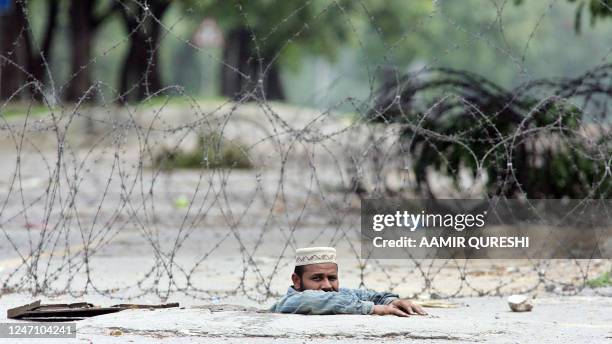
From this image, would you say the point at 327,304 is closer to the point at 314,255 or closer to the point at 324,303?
the point at 324,303

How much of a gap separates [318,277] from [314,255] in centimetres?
13

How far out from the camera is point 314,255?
8625 mm

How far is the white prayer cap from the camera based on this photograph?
28.2 ft

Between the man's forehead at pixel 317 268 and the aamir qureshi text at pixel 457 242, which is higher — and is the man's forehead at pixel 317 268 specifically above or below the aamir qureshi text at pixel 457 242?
below

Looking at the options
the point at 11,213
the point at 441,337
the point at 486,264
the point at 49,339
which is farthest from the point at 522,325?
the point at 11,213

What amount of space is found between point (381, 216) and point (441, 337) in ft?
20.7

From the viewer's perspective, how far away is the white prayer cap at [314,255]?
28.2ft

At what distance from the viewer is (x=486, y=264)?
12.6 metres

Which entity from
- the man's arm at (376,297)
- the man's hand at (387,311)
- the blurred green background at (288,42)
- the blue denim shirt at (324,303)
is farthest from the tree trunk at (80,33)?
the man's hand at (387,311)

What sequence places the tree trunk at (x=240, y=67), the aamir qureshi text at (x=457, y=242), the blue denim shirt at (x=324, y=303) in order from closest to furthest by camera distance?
1. the blue denim shirt at (x=324, y=303)
2. the aamir qureshi text at (x=457, y=242)
3. the tree trunk at (x=240, y=67)

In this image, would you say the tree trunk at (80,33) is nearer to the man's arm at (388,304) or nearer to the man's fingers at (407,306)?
the man's arm at (388,304)

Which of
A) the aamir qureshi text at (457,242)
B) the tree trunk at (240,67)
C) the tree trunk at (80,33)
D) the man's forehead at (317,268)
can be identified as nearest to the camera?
the man's forehead at (317,268)

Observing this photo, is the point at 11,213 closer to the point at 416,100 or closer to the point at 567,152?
the point at 416,100

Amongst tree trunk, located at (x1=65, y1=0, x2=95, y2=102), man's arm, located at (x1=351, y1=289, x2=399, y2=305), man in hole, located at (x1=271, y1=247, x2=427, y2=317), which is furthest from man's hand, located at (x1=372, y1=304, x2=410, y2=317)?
tree trunk, located at (x1=65, y1=0, x2=95, y2=102)
